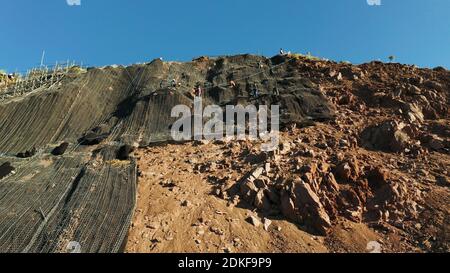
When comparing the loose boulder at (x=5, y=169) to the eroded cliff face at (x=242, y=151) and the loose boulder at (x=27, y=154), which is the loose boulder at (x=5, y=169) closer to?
the eroded cliff face at (x=242, y=151)

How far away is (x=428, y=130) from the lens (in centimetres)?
1553

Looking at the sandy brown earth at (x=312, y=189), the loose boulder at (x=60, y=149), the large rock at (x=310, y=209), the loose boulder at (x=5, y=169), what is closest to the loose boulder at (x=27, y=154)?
the loose boulder at (x=60, y=149)

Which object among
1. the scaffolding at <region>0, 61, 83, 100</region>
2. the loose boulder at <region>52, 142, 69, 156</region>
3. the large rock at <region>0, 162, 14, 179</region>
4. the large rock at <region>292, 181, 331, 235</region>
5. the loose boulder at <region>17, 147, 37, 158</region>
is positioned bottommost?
the large rock at <region>292, 181, 331, 235</region>

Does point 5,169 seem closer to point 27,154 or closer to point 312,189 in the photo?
point 27,154

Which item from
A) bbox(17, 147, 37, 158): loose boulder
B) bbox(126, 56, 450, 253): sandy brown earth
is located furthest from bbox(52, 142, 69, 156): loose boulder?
bbox(126, 56, 450, 253): sandy brown earth

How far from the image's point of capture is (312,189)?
11.8 m

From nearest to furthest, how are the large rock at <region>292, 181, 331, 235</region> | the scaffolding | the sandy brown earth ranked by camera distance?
the sandy brown earth
the large rock at <region>292, 181, 331, 235</region>
the scaffolding

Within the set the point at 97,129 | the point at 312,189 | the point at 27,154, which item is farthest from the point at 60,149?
the point at 312,189

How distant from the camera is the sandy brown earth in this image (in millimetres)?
10648

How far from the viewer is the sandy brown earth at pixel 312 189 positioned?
34.9ft

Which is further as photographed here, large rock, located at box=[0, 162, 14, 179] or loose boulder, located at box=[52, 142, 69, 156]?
loose boulder, located at box=[52, 142, 69, 156]

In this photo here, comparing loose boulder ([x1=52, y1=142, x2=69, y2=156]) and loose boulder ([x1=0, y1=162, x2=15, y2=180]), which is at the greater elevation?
loose boulder ([x1=52, y1=142, x2=69, y2=156])

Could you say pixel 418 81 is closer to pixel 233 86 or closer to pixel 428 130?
pixel 428 130

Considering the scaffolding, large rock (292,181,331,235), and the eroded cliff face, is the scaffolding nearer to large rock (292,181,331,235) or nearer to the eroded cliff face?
the eroded cliff face
